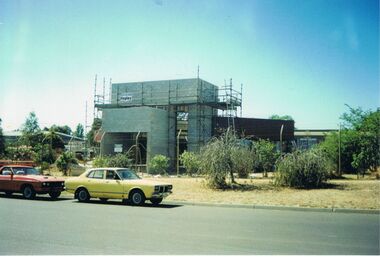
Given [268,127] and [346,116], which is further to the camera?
[268,127]

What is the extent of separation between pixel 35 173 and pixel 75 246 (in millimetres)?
12361

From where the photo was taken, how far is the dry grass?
14.8m

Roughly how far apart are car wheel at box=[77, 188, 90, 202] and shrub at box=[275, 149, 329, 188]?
10061 mm

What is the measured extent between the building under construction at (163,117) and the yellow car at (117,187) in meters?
21.0

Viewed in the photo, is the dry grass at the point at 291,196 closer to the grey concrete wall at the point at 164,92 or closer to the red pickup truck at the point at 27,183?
the red pickup truck at the point at 27,183

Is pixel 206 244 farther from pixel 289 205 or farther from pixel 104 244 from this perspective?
pixel 289 205

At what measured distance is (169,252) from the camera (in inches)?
276

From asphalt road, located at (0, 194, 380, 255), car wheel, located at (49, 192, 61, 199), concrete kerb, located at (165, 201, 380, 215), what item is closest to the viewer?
asphalt road, located at (0, 194, 380, 255)

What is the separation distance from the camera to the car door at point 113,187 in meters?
15.4

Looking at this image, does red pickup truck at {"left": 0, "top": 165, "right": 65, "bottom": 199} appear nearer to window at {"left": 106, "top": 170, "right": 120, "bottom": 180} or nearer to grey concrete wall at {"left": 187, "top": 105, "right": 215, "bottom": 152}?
window at {"left": 106, "top": 170, "right": 120, "bottom": 180}

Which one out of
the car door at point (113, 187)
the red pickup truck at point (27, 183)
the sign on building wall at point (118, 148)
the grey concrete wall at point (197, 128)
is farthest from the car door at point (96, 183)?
the grey concrete wall at point (197, 128)

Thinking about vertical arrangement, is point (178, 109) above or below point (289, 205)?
above

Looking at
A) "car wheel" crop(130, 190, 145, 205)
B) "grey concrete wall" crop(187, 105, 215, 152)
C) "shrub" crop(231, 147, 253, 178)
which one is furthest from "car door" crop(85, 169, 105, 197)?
"grey concrete wall" crop(187, 105, 215, 152)

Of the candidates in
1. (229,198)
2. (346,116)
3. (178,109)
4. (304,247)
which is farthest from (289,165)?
(178,109)
